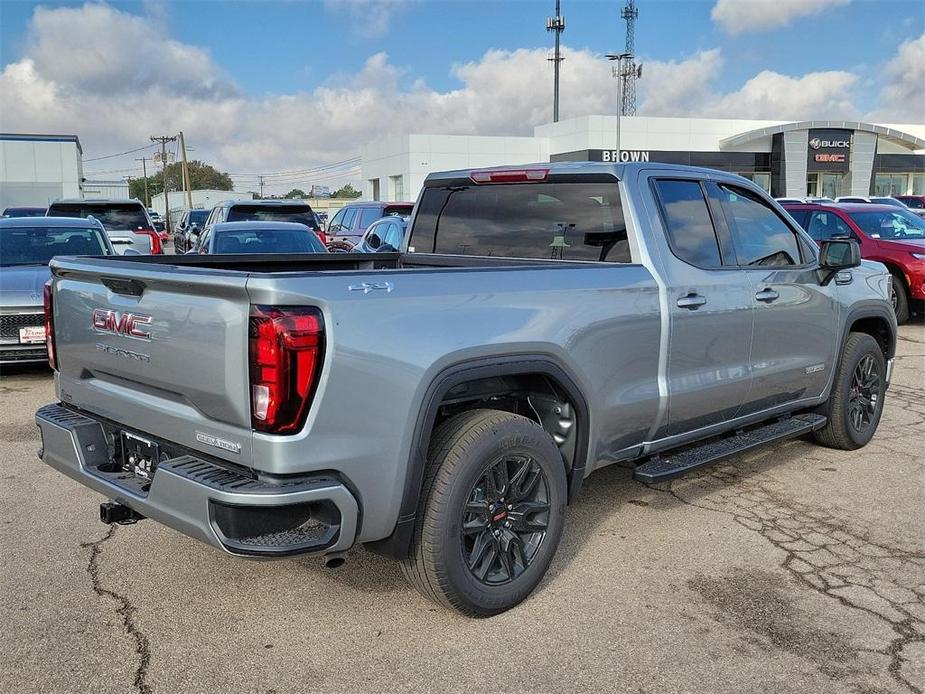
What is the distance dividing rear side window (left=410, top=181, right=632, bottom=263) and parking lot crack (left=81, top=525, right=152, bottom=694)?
8.25 feet

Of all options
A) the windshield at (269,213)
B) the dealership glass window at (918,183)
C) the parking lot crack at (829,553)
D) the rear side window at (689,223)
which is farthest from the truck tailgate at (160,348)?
the dealership glass window at (918,183)

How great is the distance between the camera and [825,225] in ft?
44.8

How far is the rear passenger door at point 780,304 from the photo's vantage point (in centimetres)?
506

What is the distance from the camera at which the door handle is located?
4.46 meters

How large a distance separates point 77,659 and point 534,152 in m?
50.4

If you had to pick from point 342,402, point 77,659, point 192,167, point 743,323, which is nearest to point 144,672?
point 77,659

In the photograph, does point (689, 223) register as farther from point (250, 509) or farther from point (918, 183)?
point (918, 183)

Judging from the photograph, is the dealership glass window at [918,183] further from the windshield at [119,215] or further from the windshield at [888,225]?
the windshield at [119,215]

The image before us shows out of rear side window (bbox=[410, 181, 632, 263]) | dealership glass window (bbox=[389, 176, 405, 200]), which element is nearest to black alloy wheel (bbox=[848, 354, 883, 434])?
rear side window (bbox=[410, 181, 632, 263])

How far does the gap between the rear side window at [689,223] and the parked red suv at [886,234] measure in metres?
8.47

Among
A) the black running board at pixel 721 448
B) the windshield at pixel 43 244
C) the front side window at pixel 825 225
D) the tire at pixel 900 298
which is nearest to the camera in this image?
the black running board at pixel 721 448

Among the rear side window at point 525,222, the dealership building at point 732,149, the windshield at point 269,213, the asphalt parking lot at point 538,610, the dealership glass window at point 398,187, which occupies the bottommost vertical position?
the asphalt parking lot at point 538,610

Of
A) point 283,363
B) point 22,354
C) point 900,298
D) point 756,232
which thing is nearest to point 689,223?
point 756,232

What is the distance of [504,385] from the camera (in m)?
3.88
